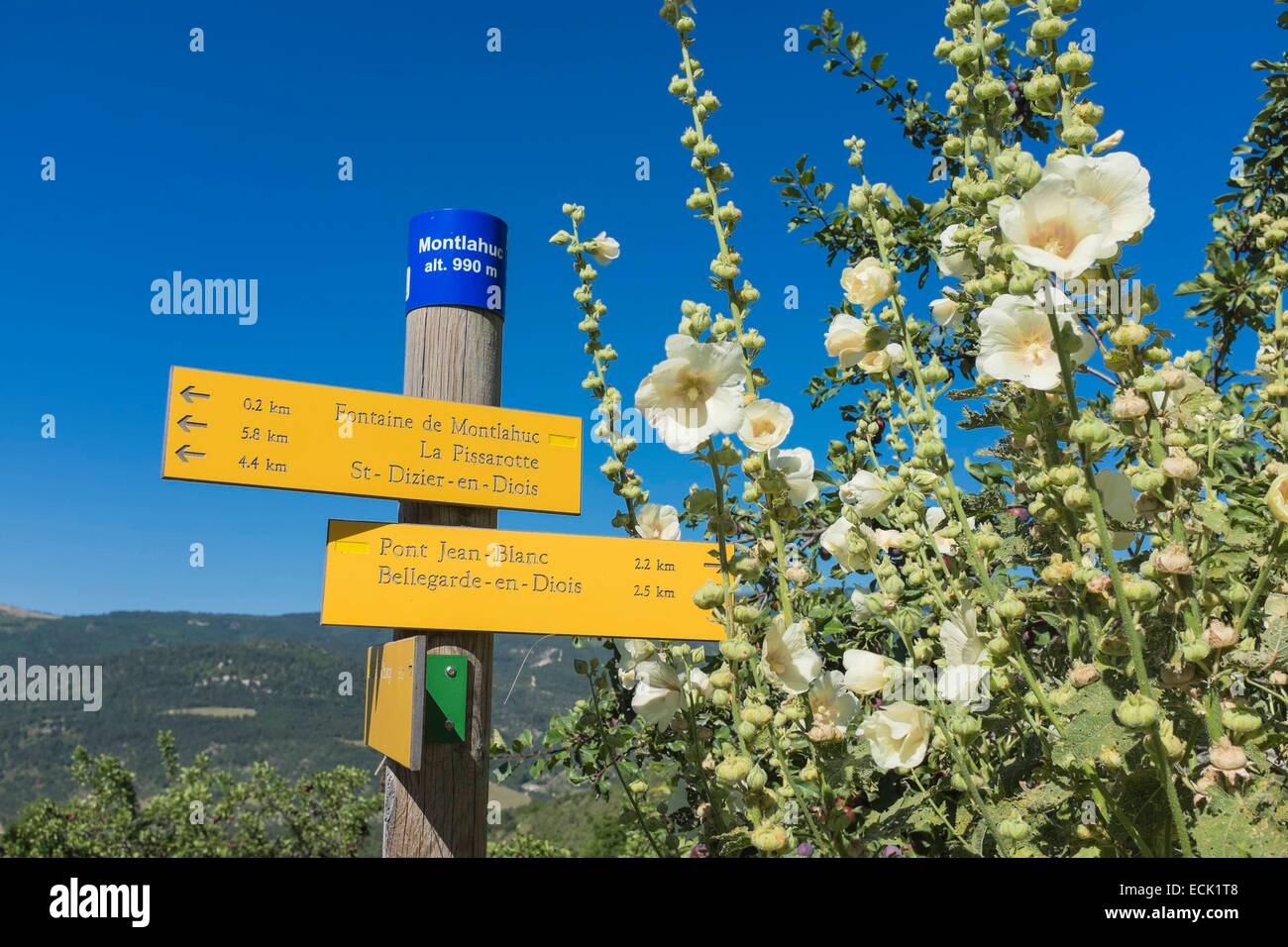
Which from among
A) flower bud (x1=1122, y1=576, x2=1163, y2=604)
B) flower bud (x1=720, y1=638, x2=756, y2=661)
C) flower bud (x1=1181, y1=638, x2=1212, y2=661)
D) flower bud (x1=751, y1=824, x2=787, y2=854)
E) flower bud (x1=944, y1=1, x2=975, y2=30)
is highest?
flower bud (x1=944, y1=1, x2=975, y2=30)

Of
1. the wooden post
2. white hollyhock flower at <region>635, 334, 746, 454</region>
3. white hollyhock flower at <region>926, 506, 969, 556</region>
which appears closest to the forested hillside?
the wooden post

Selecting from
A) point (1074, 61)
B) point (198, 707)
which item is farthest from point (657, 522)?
point (198, 707)

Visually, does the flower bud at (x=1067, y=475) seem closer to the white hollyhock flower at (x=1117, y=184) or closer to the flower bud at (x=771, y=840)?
the white hollyhock flower at (x=1117, y=184)

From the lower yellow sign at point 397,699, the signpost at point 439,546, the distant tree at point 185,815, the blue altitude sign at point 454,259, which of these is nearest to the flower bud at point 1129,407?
the signpost at point 439,546

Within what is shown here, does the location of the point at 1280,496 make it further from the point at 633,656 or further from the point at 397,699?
the point at 397,699

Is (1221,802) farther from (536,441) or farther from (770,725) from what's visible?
(536,441)

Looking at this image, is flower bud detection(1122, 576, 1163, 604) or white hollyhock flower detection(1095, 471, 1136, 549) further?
white hollyhock flower detection(1095, 471, 1136, 549)

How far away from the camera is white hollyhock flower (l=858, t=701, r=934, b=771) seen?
1.35 metres

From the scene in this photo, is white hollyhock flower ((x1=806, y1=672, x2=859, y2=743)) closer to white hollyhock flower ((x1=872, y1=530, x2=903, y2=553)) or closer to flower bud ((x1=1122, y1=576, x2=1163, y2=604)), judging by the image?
white hollyhock flower ((x1=872, y1=530, x2=903, y2=553))

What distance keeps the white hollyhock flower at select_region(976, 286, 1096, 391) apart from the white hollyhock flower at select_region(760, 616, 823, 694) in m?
0.50

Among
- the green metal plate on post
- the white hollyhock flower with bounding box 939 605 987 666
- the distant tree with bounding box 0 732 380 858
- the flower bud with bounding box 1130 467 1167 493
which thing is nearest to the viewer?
the flower bud with bounding box 1130 467 1167 493

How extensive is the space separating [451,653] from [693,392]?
1.18 metres

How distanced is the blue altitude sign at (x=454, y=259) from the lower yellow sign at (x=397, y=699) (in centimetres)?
96
